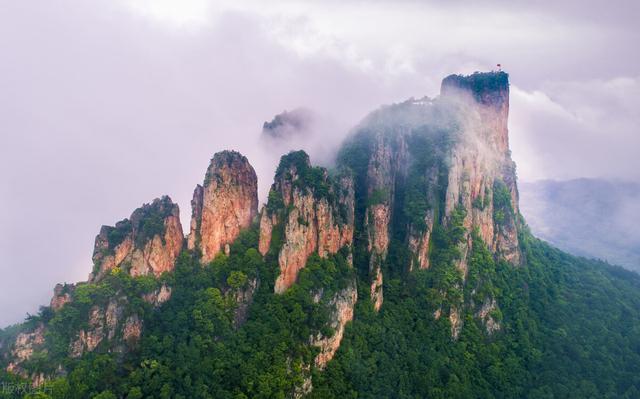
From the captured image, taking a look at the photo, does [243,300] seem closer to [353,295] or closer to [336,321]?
[336,321]

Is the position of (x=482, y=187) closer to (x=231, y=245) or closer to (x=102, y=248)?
(x=231, y=245)

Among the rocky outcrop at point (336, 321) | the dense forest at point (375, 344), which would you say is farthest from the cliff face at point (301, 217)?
the rocky outcrop at point (336, 321)

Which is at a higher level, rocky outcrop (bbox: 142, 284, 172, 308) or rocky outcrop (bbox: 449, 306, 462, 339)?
rocky outcrop (bbox: 142, 284, 172, 308)

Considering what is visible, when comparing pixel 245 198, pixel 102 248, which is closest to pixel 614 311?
pixel 245 198

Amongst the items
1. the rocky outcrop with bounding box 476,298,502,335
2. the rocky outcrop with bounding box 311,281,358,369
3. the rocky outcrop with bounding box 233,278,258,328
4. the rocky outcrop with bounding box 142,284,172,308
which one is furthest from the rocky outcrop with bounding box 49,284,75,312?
the rocky outcrop with bounding box 476,298,502,335

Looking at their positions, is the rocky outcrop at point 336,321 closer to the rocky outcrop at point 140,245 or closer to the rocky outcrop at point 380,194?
the rocky outcrop at point 380,194

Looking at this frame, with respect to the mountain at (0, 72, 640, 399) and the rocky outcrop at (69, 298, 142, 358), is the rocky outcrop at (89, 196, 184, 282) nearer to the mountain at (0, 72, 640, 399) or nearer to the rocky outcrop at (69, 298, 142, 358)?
the mountain at (0, 72, 640, 399)

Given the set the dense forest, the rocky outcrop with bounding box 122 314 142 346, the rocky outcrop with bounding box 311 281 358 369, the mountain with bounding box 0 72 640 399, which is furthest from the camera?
the rocky outcrop with bounding box 311 281 358 369

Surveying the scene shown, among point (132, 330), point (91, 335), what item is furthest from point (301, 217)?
point (91, 335)
